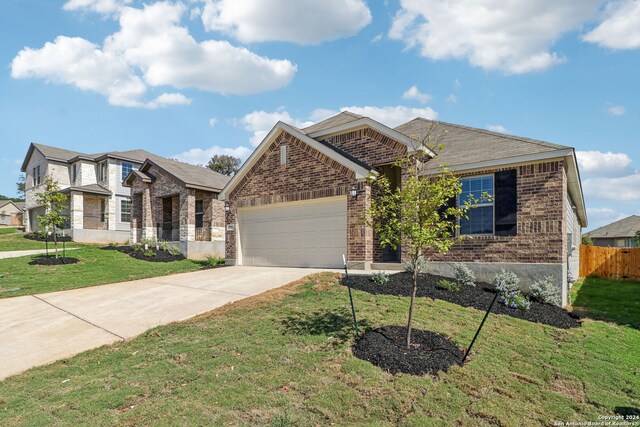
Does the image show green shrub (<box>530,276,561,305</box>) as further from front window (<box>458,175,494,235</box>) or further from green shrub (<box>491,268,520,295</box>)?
front window (<box>458,175,494,235</box>)

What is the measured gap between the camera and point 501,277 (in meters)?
9.52

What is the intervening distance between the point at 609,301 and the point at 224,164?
41.3 metres

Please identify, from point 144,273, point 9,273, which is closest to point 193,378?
point 144,273

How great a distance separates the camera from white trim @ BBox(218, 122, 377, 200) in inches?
462

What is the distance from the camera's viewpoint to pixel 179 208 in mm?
21719

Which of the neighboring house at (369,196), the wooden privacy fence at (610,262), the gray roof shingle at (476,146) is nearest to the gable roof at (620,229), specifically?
the wooden privacy fence at (610,262)

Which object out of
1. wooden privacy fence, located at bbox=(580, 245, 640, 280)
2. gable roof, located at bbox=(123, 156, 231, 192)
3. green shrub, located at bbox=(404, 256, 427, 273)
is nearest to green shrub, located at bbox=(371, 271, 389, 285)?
green shrub, located at bbox=(404, 256, 427, 273)

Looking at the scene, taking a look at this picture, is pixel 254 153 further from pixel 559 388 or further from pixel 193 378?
pixel 559 388

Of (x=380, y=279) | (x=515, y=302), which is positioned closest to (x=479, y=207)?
(x=515, y=302)

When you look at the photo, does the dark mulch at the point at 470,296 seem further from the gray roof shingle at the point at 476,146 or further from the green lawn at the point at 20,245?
the green lawn at the point at 20,245

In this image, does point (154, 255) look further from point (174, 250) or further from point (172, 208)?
point (172, 208)

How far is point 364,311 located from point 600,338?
4452 mm

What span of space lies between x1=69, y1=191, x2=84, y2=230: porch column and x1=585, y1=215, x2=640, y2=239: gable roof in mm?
50246

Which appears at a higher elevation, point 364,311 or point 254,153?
point 254,153
